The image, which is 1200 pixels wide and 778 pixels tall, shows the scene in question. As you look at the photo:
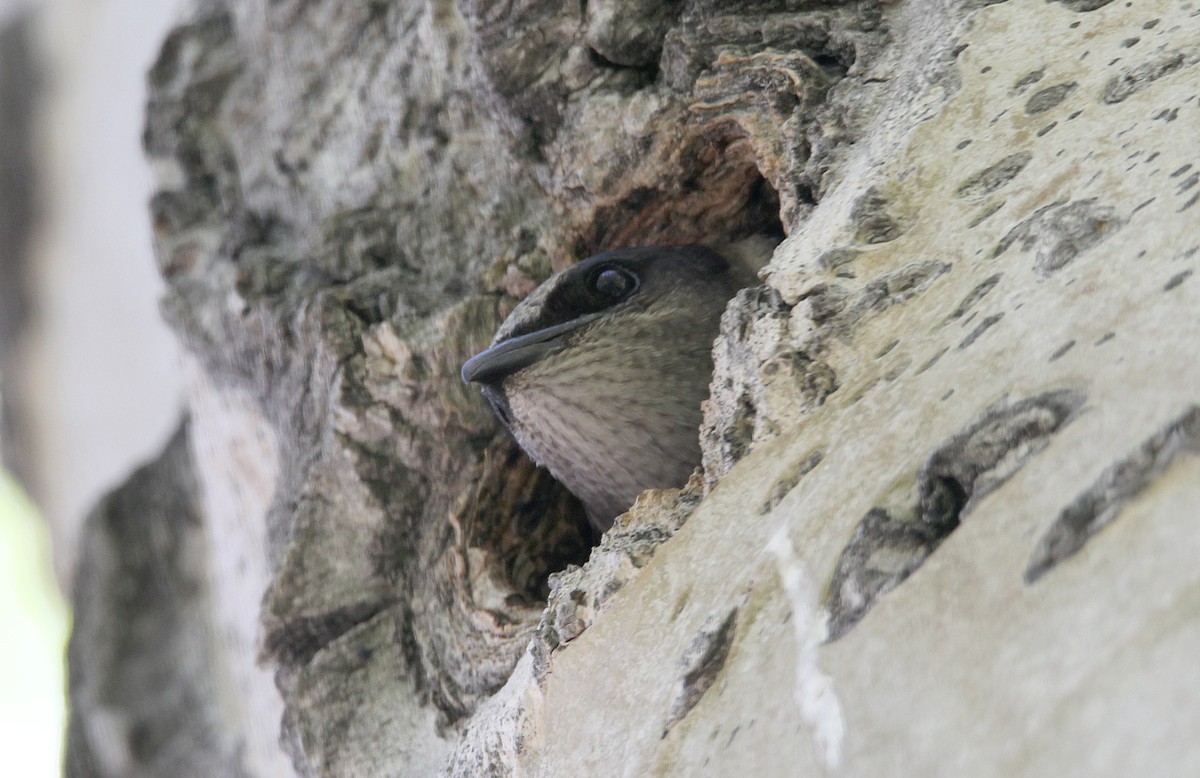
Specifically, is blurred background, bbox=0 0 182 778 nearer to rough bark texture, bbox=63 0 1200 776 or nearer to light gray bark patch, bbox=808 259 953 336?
rough bark texture, bbox=63 0 1200 776

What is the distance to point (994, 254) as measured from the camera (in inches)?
42.3

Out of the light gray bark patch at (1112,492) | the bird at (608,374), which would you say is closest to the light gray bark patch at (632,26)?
the bird at (608,374)

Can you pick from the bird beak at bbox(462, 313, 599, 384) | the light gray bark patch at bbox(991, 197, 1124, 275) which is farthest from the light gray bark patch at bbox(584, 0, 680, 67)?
the light gray bark patch at bbox(991, 197, 1124, 275)

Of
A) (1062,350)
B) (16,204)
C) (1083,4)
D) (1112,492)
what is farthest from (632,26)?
(16,204)

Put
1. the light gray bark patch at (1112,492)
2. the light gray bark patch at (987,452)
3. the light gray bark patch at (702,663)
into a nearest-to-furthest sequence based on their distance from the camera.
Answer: the light gray bark patch at (1112,492), the light gray bark patch at (987,452), the light gray bark patch at (702,663)

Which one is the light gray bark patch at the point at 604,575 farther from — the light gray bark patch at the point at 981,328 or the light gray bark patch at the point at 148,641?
the light gray bark patch at the point at 148,641

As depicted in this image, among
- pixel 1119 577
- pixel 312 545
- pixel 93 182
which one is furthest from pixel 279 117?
pixel 1119 577

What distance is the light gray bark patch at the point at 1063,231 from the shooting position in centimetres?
98

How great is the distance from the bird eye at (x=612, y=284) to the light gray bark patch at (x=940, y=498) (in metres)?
0.98

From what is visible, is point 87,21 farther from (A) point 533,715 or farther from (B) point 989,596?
(B) point 989,596

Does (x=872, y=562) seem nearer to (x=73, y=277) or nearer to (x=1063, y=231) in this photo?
(x=1063, y=231)

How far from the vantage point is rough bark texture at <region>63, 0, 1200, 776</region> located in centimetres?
74

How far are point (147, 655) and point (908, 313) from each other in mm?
1859

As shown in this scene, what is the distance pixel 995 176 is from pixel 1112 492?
53 centimetres
